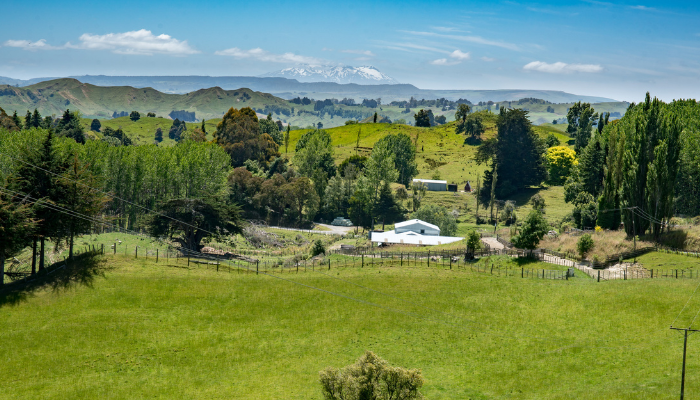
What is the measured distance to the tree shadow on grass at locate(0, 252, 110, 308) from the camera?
47562mm

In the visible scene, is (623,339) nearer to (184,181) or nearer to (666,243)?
(666,243)

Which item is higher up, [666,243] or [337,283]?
[666,243]

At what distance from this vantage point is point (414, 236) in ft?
301

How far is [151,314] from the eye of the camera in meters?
47.3

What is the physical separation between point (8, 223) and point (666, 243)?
70.8 metres

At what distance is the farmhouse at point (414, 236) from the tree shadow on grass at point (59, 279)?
4709 centimetres

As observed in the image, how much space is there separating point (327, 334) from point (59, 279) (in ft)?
83.7

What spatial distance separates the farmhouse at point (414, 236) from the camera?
89312 mm

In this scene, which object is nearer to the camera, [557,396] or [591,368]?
[557,396]

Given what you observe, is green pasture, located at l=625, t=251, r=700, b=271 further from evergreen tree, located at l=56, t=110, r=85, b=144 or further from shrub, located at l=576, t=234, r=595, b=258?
evergreen tree, located at l=56, t=110, r=85, b=144

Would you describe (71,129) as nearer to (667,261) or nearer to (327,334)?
(327,334)

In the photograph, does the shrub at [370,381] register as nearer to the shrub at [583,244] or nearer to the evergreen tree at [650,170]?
the shrub at [583,244]

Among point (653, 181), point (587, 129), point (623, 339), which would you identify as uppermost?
point (587, 129)

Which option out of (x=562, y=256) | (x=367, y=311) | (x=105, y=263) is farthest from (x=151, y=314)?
(x=562, y=256)
